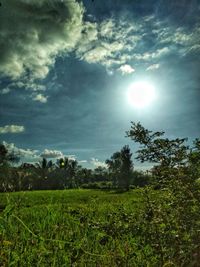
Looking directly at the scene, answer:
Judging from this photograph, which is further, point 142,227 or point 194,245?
point 142,227

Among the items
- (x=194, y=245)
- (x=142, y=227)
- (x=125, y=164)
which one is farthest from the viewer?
(x=125, y=164)

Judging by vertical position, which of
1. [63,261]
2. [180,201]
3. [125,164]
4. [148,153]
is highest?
[125,164]

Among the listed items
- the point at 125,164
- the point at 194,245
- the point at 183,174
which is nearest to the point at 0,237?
the point at 194,245

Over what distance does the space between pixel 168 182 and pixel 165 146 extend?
0.98 ft

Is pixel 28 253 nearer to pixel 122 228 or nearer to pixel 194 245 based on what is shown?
pixel 122 228

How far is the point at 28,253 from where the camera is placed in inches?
140

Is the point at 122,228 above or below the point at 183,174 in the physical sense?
below

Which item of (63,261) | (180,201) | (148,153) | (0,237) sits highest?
(148,153)

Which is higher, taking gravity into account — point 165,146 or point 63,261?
point 165,146

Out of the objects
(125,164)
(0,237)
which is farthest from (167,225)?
(125,164)

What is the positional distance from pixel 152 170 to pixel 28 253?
1.55 metres

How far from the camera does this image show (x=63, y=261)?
11.5ft

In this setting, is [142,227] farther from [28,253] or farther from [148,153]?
[28,253]

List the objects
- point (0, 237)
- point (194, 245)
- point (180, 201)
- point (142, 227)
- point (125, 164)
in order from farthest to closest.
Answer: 1. point (125, 164)
2. point (142, 227)
3. point (180, 201)
4. point (194, 245)
5. point (0, 237)
